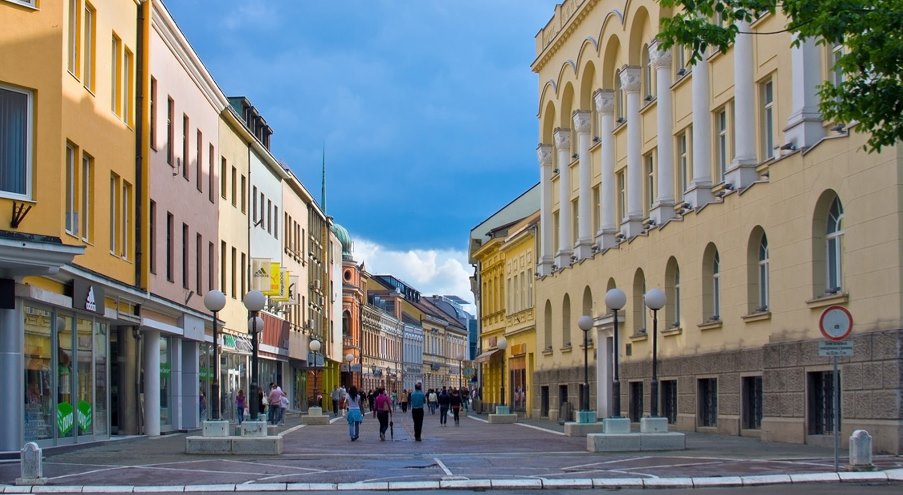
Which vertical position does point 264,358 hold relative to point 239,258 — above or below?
below

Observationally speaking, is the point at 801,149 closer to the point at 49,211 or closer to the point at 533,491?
the point at 533,491

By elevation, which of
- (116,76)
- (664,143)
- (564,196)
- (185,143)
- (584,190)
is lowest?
(584,190)

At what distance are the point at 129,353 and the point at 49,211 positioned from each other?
31.9 feet

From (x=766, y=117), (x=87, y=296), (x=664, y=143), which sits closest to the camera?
(x=87, y=296)

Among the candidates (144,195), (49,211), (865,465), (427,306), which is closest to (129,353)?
(144,195)

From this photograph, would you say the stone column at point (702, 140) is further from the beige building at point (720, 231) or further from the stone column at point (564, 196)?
the stone column at point (564, 196)

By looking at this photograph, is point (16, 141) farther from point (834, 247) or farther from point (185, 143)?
point (185, 143)

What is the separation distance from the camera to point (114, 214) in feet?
101

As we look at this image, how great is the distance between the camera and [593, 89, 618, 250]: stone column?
152 feet

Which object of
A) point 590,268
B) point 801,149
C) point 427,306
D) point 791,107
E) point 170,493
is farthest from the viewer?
point 427,306

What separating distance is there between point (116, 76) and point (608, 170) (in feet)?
66.8

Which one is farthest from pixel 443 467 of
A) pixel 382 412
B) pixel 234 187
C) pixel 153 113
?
pixel 234 187

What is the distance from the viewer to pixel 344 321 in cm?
10781

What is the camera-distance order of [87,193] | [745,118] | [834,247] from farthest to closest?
[745,118], [87,193], [834,247]
